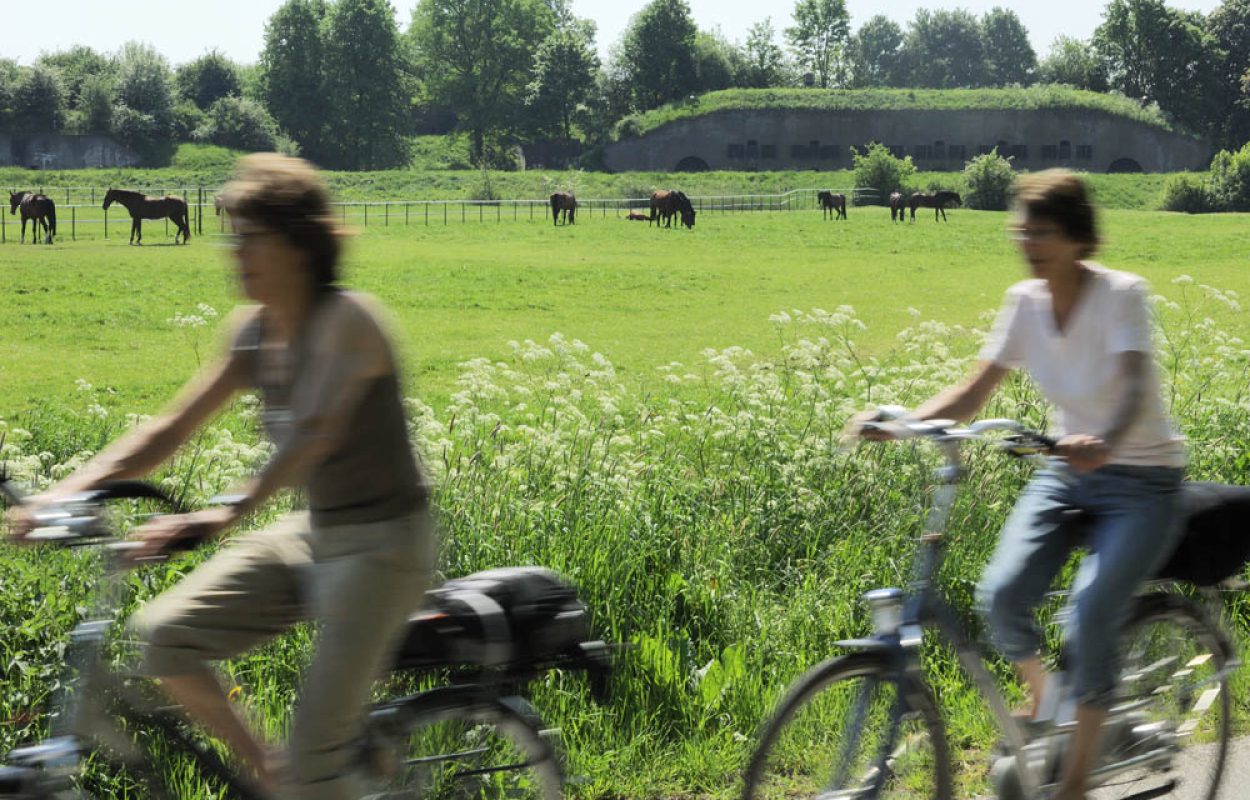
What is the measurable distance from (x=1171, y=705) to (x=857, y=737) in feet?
3.82

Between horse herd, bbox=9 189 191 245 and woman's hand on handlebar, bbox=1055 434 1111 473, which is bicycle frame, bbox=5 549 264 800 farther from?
horse herd, bbox=9 189 191 245

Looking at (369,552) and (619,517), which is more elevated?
(369,552)

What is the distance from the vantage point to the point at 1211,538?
12.3ft

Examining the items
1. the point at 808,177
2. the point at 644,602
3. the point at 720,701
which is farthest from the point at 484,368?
the point at 808,177

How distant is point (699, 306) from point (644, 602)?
1851 cm

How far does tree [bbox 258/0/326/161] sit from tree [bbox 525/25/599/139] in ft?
44.2

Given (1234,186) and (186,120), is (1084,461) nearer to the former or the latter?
(1234,186)

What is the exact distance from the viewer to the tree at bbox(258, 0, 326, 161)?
296 feet

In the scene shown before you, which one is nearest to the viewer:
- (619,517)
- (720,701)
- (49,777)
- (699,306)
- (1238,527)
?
(49,777)

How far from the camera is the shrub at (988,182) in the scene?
2520 inches

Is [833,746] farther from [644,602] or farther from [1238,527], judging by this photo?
[644,602]

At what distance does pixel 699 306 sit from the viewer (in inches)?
922

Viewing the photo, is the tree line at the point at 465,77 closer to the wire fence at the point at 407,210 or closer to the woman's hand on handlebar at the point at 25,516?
the wire fence at the point at 407,210

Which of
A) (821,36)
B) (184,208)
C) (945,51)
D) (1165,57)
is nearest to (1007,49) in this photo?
(945,51)
